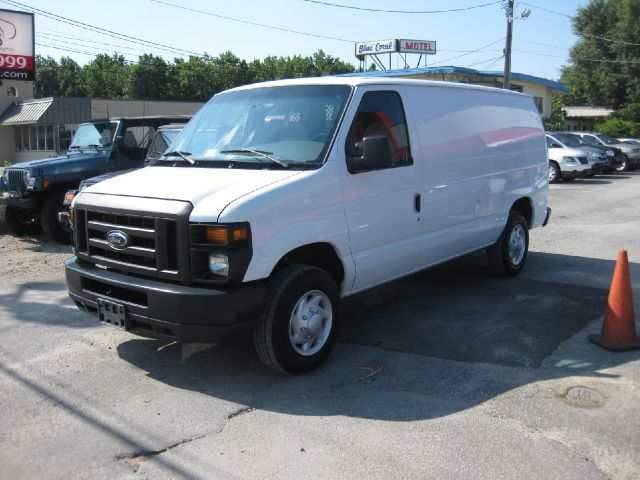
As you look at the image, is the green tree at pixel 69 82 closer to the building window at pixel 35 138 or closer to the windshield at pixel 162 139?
the building window at pixel 35 138

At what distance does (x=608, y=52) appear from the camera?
52.1 meters

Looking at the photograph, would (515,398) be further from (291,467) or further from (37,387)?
(37,387)

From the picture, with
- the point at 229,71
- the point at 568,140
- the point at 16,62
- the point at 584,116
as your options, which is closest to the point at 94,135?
the point at 568,140

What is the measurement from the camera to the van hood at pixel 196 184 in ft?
14.1

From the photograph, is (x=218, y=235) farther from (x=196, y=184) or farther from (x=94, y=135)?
(x=94, y=135)

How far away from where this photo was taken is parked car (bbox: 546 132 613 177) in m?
21.8

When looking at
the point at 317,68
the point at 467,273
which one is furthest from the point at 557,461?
the point at 317,68

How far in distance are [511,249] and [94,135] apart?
24.1 feet

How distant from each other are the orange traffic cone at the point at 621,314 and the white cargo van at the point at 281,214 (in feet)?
5.31

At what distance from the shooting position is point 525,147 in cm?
785

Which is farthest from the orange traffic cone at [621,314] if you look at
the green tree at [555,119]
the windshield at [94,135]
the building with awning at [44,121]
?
the green tree at [555,119]

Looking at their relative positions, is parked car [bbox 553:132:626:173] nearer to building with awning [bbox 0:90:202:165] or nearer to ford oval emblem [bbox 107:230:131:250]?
ford oval emblem [bbox 107:230:131:250]

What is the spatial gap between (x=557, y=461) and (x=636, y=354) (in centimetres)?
203

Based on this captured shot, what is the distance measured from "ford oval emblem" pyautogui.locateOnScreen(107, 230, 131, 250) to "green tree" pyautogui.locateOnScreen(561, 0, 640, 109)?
5235 centimetres
